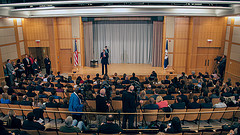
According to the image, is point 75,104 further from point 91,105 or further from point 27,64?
point 27,64

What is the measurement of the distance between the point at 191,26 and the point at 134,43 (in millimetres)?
5504

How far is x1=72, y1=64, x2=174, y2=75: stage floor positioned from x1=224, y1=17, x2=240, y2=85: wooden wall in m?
4.55

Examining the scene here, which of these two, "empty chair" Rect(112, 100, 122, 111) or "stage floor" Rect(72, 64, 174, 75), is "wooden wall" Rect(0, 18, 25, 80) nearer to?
"stage floor" Rect(72, 64, 174, 75)

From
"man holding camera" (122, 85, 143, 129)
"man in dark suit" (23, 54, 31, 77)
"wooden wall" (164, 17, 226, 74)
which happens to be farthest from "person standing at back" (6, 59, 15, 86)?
"wooden wall" (164, 17, 226, 74)

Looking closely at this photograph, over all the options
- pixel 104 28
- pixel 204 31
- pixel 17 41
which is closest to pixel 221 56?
pixel 204 31

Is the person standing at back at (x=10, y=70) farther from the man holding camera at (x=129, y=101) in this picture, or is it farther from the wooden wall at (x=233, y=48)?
the wooden wall at (x=233, y=48)

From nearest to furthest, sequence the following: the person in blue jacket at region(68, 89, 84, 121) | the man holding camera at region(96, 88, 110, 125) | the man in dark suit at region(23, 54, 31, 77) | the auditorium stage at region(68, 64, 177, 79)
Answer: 1. the man holding camera at region(96, 88, 110, 125)
2. the person in blue jacket at region(68, 89, 84, 121)
3. the man in dark suit at region(23, 54, 31, 77)
4. the auditorium stage at region(68, 64, 177, 79)

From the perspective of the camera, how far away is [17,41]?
16.1 meters

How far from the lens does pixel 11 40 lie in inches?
602

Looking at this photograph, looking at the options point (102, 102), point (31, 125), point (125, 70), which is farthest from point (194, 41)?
point (31, 125)

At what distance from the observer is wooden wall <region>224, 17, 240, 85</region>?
14.3 m

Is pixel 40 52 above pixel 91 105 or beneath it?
above

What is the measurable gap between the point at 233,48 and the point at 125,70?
873 centimetres

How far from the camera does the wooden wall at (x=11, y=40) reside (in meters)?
14.2
